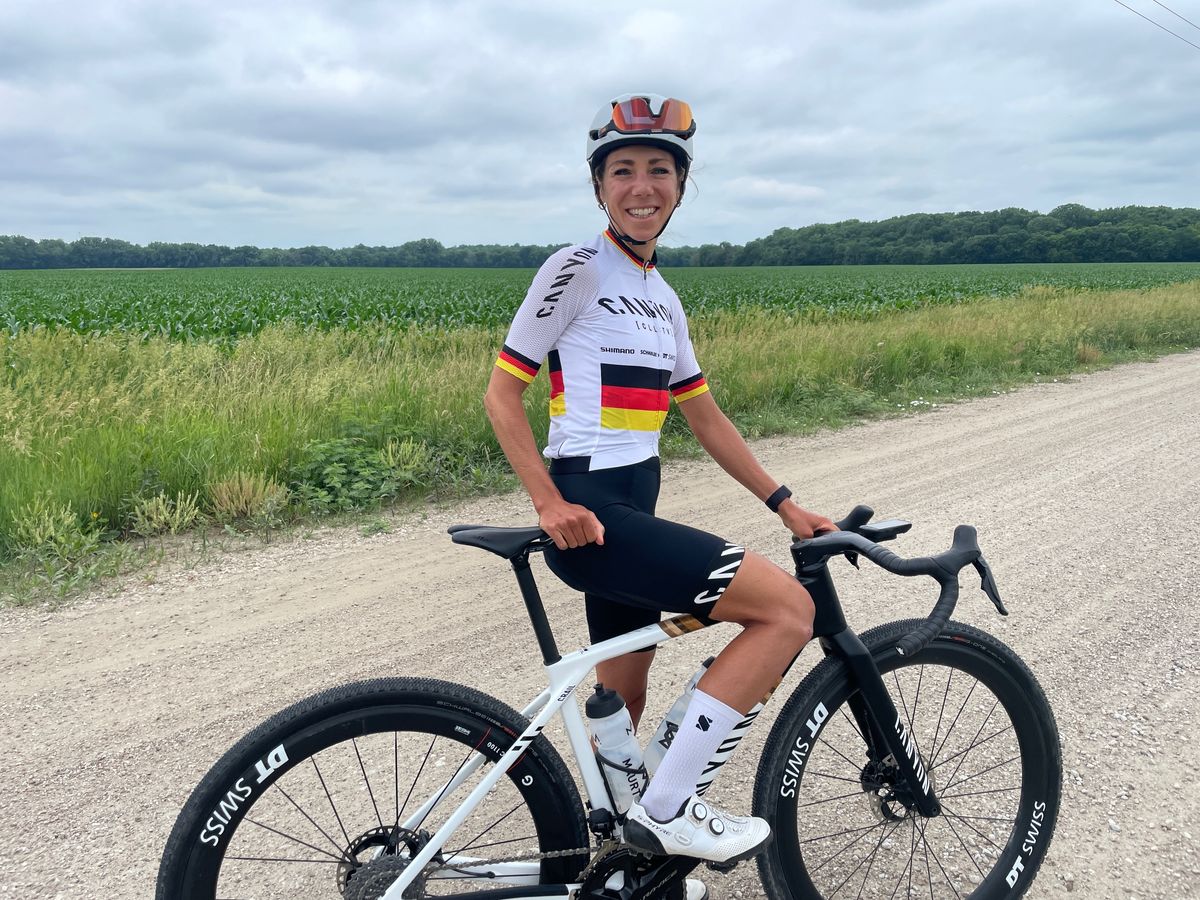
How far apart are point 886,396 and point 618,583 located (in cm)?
918

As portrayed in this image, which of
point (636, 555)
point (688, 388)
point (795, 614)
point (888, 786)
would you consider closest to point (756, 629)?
point (795, 614)

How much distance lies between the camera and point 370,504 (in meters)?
5.83

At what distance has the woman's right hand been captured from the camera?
1.88 metres

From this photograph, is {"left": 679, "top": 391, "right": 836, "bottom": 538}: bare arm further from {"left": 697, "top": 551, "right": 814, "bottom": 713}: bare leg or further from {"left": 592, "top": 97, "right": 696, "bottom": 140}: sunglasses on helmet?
{"left": 592, "top": 97, "right": 696, "bottom": 140}: sunglasses on helmet

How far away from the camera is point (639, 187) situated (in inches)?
84.3

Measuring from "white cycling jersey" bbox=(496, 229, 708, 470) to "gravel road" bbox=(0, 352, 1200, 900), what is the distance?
58.0 inches

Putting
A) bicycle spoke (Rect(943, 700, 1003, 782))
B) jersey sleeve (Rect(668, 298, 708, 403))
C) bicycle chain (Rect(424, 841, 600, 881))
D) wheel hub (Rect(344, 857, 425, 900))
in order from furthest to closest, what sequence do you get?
bicycle spoke (Rect(943, 700, 1003, 782)) < jersey sleeve (Rect(668, 298, 708, 403)) < bicycle chain (Rect(424, 841, 600, 881)) < wheel hub (Rect(344, 857, 425, 900))

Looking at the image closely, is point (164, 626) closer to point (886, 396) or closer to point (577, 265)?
point (577, 265)

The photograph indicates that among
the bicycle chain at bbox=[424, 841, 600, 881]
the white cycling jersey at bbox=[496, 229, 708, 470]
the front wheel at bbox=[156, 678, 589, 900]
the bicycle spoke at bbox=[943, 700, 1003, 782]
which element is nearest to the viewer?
the front wheel at bbox=[156, 678, 589, 900]

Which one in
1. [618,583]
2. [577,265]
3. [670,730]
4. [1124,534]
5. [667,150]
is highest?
[667,150]

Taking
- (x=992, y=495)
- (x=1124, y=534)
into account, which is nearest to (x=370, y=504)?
(x=992, y=495)

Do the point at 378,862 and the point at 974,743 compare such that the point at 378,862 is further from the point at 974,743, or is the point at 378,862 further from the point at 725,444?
the point at 974,743

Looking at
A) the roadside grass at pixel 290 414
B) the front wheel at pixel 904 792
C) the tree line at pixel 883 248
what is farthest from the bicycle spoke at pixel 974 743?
the tree line at pixel 883 248

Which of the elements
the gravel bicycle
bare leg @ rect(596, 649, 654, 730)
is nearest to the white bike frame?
the gravel bicycle
